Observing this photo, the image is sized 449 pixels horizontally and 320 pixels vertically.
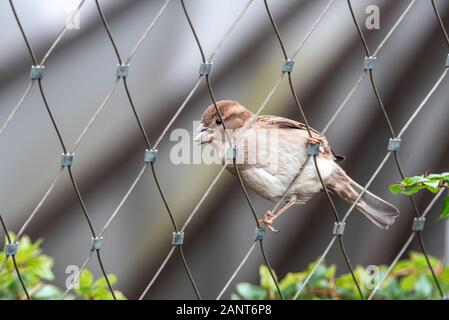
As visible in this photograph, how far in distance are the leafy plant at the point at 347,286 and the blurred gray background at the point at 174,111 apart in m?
0.80

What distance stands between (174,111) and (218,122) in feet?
4.03

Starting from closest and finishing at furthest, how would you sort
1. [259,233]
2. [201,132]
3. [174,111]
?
[259,233] < [201,132] < [174,111]

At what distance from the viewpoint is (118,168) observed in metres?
3.90

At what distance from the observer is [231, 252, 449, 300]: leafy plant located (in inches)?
113

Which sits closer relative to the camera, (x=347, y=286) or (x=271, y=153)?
(x=271, y=153)

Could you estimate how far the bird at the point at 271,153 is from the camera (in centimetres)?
249

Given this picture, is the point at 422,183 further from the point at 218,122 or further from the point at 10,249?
the point at 10,249

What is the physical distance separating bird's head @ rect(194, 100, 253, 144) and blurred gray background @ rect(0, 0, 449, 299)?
1073mm

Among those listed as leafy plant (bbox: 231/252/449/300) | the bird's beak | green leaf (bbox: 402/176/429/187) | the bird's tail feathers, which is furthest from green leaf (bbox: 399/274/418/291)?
green leaf (bbox: 402/176/429/187)

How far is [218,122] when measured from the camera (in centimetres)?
258

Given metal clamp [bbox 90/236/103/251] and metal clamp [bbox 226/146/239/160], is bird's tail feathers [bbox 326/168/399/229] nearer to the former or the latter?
metal clamp [bbox 226/146/239/160]

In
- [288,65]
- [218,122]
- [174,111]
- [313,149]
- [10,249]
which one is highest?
[174,111]

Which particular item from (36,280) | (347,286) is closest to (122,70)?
(36,280)
